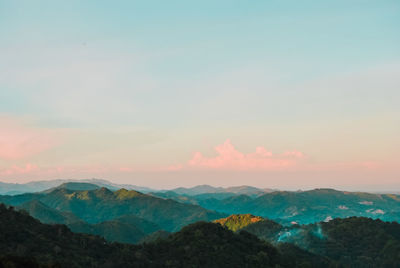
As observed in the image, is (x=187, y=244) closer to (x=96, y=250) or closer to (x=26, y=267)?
(x=96, y=250)

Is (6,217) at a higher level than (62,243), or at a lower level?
higher

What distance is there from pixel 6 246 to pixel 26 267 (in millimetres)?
49055

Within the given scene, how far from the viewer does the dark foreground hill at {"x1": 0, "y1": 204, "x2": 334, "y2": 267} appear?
115m

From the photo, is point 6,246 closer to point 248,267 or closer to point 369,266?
point 248,267

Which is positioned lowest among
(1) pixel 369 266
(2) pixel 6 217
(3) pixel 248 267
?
(1) pixel 369 266

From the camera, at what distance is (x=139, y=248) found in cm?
14550

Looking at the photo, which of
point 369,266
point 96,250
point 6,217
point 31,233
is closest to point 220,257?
point 96,250

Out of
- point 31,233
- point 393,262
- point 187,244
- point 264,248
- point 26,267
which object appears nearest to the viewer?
point 26,267

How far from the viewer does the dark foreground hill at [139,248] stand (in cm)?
11462

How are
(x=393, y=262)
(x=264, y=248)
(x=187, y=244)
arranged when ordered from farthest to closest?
1. (x=393, y=262)
2. (x=264, y=248)
3. (x=187, y=244)

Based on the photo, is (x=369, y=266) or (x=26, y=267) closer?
(x=26, y=267)

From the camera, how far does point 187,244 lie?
491 feet

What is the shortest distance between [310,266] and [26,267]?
5036 inches

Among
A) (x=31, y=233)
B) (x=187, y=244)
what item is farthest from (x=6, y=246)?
(x=187, y=244)
